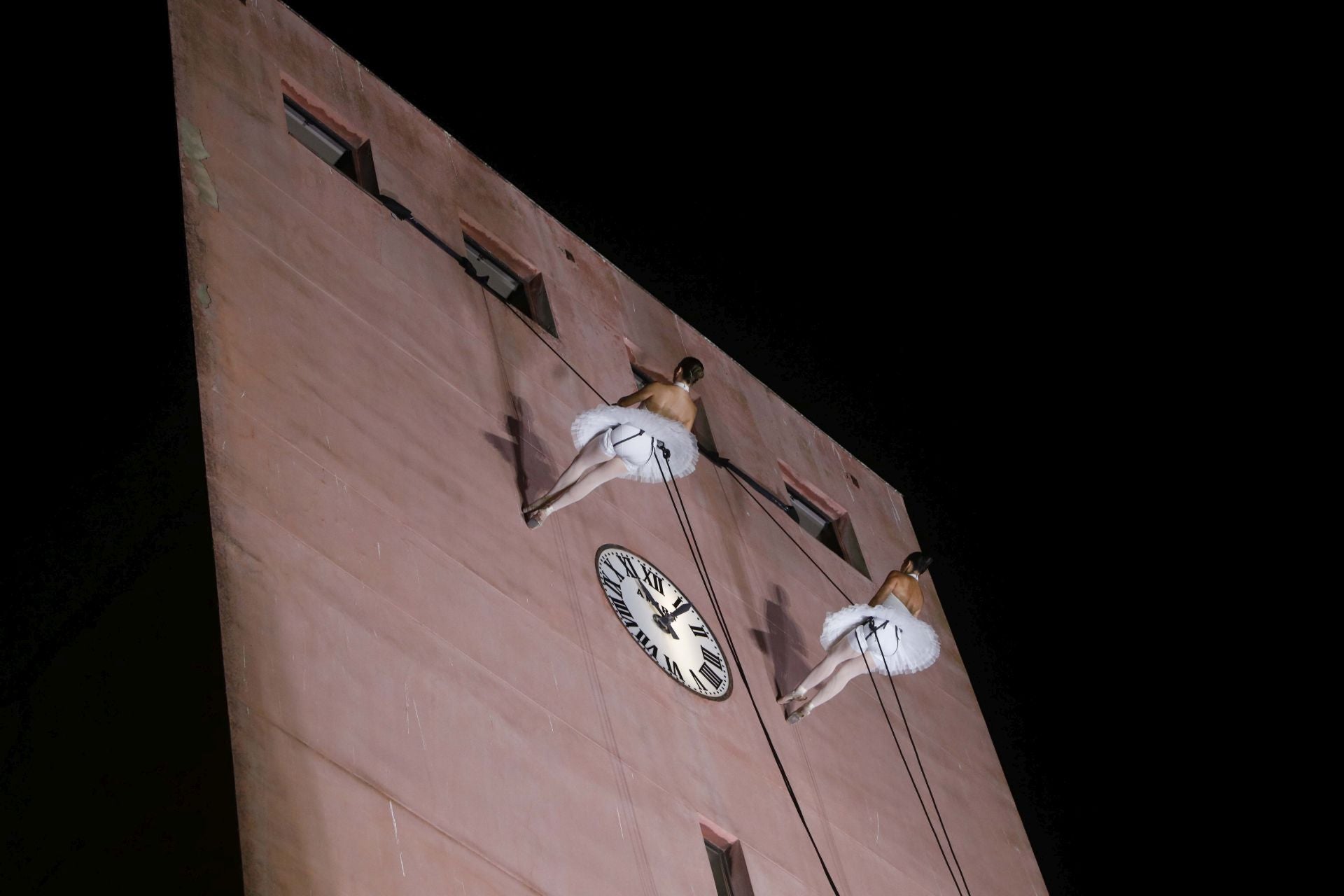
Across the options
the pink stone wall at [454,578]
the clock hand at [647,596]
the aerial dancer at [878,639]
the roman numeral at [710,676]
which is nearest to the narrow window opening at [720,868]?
the pink stone wall at [454,578]

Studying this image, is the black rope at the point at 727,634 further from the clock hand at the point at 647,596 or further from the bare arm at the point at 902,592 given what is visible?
the bare arm at the point at 902,592

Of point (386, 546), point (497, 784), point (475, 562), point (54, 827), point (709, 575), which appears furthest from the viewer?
point (709, 575)

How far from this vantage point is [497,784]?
393 inches

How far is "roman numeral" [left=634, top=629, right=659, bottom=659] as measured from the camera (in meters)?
12.6

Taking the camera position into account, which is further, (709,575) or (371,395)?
(709,575)

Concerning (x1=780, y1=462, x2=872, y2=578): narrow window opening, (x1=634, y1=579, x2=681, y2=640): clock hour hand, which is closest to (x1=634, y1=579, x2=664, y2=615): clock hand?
(x1=634, y1=579, x2=681, y2=640): clock hour hand

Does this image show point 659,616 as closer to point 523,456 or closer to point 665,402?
point 523,456

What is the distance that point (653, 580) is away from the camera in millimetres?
13625

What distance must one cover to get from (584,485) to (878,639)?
8.21 ft

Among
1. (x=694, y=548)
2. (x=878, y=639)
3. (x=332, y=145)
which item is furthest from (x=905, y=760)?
(x=332, y=145)

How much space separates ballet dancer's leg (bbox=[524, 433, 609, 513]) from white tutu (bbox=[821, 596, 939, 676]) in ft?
7.49

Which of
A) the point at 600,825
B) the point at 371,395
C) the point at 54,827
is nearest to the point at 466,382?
the point at 371,395

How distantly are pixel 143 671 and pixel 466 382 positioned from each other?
438 centimetres

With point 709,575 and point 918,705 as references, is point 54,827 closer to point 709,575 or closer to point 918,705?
point 709,575
